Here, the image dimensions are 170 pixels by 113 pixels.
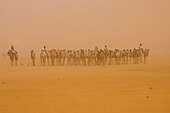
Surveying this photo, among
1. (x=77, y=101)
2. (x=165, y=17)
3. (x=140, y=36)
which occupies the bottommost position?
(x=77, y=101)

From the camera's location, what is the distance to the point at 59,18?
6769 cm

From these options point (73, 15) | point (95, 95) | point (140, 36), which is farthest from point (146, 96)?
point (73, 15)

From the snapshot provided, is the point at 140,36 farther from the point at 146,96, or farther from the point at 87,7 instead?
the point at 146,96

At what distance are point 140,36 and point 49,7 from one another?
70.8 ft

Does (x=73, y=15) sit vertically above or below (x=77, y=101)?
above

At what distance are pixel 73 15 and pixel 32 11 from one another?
9.26m

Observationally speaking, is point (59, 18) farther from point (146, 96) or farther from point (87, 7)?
point (146, 96)

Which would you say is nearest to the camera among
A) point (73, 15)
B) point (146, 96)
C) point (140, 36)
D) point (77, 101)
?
point (77, 101)

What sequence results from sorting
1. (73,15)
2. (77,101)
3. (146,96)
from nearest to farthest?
(77,101), (146,96), (73,15)

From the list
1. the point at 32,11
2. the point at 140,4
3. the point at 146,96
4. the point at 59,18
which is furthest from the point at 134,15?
the point at 146,96

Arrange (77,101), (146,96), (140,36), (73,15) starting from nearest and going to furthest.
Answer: (77,101) → (146,96) → (140,36) → (73,15)

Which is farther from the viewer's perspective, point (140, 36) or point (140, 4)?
point (140, 4)

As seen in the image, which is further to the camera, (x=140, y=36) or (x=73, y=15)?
(x=73, y=15)

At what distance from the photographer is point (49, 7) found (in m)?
69.3
